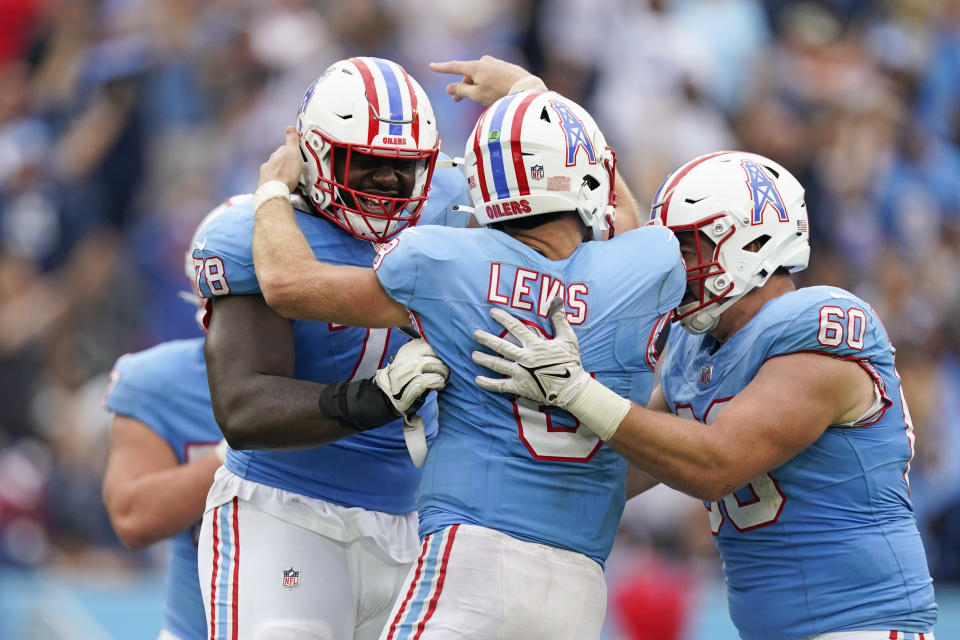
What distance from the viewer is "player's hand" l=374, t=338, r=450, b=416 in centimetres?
350

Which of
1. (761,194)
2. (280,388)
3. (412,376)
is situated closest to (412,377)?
(412,376)

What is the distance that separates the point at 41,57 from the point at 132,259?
2.12m

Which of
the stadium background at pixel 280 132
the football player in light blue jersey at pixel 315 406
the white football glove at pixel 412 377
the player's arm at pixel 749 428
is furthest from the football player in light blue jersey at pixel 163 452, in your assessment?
the stadium background at pixel 280 132

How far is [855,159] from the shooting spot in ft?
32.1

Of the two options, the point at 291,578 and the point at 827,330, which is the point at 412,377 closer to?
the point at 291,578

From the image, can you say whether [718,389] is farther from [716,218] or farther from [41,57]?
[41,57]

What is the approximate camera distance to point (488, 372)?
3.53 metres

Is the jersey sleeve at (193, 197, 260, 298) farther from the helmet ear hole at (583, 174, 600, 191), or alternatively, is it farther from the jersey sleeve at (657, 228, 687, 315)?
the jersey sleeve at (657, 228, 687, 315)

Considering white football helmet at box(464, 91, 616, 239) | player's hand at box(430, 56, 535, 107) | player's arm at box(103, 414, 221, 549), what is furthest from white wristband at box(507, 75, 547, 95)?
player's arm at box(103, 414, 221, 549)

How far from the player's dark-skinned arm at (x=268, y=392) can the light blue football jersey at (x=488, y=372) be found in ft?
0.77

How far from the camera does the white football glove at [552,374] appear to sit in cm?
339

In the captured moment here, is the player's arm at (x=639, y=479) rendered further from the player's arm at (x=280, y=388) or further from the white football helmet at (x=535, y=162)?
the player's arm at (x=280, y=388)

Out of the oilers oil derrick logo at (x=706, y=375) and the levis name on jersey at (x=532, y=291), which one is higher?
the levis name on jersey at (x=532, y=291)

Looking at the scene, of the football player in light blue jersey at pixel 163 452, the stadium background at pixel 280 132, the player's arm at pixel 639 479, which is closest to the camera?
the player's arm at pixel 639 479
